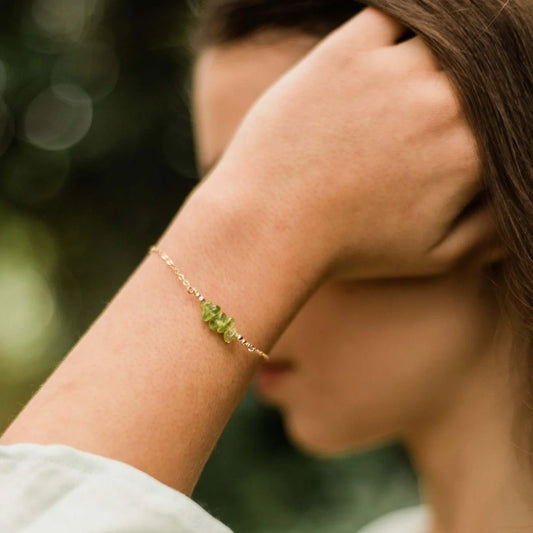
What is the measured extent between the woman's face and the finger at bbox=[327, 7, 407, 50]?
21 centimetres

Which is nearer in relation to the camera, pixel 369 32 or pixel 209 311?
pixel 209 311

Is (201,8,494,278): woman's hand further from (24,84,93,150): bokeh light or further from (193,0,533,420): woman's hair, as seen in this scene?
(24,84,93,150): bokeh light

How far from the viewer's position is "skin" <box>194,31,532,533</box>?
1169 mm

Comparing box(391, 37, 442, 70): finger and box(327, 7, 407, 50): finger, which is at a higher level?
box(327, 7, 407, 50): finger

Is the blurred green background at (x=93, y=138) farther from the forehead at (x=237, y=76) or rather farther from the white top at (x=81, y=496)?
the white top at (x=81, y=496)

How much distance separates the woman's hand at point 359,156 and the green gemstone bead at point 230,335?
5.7 inches

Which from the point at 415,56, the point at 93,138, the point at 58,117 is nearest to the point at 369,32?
the point at 415,56

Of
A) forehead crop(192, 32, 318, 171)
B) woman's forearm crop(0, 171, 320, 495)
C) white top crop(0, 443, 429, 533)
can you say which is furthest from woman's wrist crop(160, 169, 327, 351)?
forehead crop(192, 32, 318, 171)

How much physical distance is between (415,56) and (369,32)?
0.24 ft

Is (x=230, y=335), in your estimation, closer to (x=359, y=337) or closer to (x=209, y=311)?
(x=209, y=311)

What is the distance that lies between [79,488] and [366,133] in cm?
54

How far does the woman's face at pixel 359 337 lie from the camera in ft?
3.83

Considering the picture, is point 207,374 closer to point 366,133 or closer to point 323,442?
point 366,133

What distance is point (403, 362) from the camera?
1.19 meters
